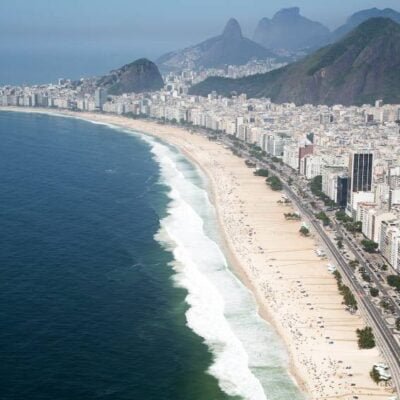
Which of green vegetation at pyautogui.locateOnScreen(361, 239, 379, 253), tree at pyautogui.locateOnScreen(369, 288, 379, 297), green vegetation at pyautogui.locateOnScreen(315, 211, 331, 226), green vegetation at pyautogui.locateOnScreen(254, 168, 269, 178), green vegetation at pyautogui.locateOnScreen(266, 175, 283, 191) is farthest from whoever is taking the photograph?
green vegetation at pyautogui.locateOnScreen(254, 168, 269, 178)

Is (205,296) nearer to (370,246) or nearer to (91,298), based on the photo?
(91,298)

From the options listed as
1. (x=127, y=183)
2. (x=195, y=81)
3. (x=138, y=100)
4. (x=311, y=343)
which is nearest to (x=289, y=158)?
(x=127, y=183)

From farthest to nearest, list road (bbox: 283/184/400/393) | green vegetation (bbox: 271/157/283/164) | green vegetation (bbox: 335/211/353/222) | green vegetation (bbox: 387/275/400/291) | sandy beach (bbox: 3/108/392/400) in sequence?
green vegetation (bbox: 271/157/283/164) < green vegetation (bbox: 335/211/353/222) < green vegetation (bbox: 387/275/400/291) < road (bbox: 283/184/400/393) < sandy beach (bbox: 3/108/392/400)

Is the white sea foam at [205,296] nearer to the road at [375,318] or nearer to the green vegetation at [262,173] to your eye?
the road at [375,318]

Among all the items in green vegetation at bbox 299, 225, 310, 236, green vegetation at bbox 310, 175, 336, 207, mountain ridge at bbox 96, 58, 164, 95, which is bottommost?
green vegetation at bbox 299, 225, 310, 236

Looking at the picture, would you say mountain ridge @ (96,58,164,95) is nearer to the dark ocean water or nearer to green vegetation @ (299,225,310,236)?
the dark ocean water

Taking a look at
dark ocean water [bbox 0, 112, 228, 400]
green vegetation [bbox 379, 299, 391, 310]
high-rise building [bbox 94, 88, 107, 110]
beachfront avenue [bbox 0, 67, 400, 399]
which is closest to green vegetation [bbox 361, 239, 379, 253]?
beachfront avenue [bbox 0, 67, 400, 399]

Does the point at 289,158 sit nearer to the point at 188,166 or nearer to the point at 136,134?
the point at 188,166

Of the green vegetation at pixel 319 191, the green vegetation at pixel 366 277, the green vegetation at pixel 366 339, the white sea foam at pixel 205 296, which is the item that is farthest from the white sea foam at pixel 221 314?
the green vegetation at pixel 319 191
